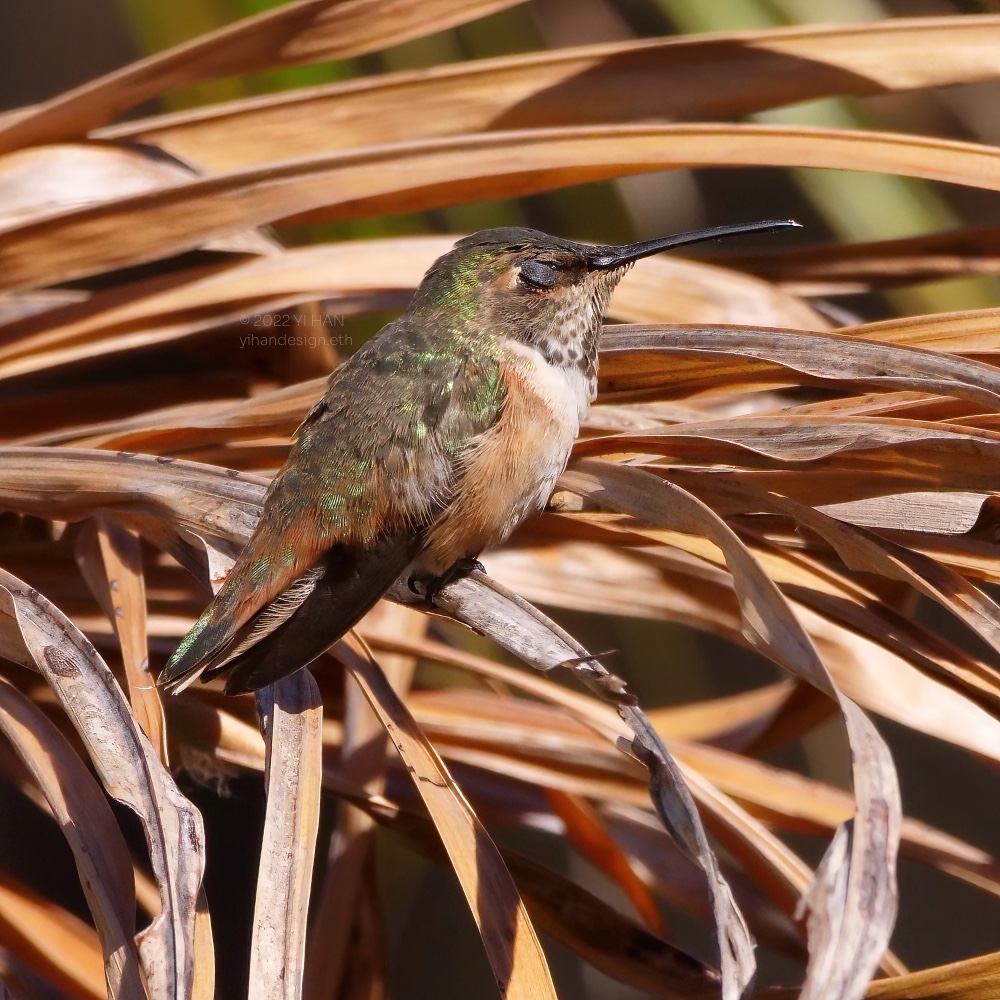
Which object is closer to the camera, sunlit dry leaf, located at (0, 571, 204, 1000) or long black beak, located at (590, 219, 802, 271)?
sunlit dry leaf, located at (0, 571, 204, 1000)

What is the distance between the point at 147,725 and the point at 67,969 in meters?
0.43

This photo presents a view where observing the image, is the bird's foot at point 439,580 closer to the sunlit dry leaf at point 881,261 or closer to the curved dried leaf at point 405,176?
the curved dried leaf at point 405,176

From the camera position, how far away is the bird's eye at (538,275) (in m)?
1.69

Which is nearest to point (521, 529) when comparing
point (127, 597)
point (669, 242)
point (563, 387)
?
point (563, 387)

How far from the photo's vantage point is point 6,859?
207 centimetres

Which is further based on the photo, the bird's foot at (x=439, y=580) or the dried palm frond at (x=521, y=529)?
the bird's foot at (x=439, y=580)

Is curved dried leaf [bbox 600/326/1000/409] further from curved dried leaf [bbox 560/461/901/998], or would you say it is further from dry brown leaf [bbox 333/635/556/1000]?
dry brown leaf [bbox 333/635/556/1000]

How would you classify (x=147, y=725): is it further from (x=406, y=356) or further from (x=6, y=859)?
(x=6, y=859)

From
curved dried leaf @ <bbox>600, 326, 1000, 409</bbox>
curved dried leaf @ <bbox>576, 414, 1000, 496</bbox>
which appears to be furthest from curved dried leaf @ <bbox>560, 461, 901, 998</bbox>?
curved dried leaf @ <bbox>600, 326, 1000, 409</bbox>

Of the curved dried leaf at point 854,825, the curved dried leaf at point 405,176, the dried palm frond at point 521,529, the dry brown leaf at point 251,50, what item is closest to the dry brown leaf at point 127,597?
the dried palm frond at point 521,529

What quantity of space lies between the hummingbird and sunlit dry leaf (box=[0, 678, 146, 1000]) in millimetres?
142

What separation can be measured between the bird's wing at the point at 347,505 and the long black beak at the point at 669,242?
26 centimetres

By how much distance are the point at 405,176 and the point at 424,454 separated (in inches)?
18.7

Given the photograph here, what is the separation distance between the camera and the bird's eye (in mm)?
1691
